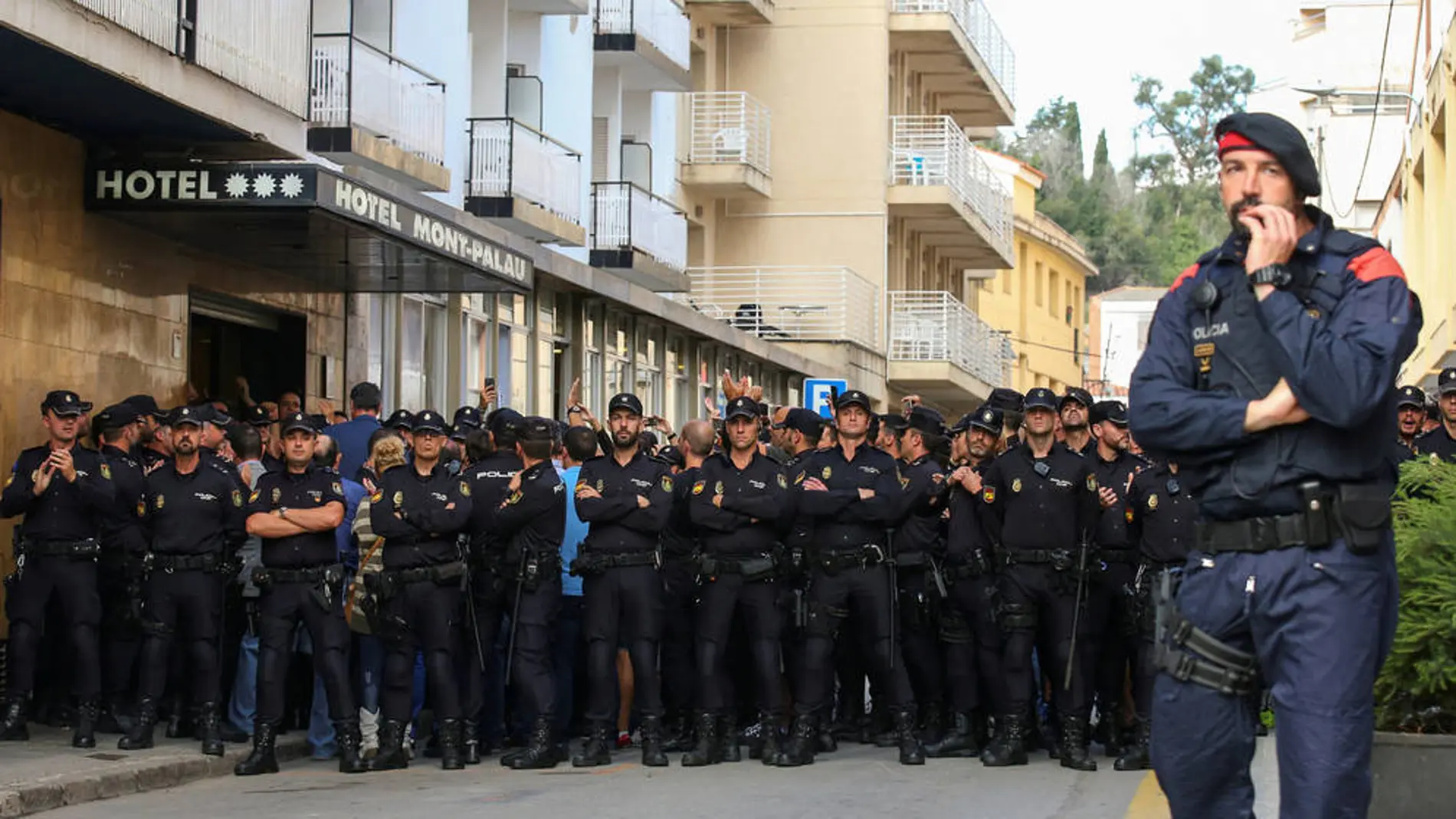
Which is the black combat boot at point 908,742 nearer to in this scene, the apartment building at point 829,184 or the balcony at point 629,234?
the balcony at point 629,234

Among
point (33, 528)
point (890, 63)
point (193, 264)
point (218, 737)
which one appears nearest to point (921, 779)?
point (218, 737)

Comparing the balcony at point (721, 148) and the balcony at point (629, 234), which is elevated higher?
the balcony at point (721, 148)

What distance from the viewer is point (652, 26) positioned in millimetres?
29578

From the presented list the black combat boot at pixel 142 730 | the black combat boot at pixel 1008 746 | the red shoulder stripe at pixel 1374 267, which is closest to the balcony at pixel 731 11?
the black combat boot at pixel 1008 746

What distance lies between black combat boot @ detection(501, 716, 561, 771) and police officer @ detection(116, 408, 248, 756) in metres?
1.72

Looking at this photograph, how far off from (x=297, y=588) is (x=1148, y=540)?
4.98 meters

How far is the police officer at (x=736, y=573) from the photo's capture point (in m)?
13.0

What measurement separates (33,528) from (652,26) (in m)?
17.9

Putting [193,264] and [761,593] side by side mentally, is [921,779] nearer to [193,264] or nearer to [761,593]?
[761,593]

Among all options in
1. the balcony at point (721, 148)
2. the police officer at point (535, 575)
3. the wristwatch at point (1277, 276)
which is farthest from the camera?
the balcony at point (721, 148)

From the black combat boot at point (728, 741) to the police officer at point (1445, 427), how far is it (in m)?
5.11

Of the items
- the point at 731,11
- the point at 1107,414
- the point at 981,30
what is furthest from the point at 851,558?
the point at 981,30

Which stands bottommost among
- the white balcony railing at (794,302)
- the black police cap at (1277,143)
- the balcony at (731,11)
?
the black police cap at (1277,143)

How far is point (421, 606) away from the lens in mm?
12602
